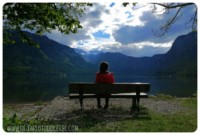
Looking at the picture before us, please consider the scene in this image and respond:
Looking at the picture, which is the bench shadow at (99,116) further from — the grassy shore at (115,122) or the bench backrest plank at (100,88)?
the bench backrest plank at (100,88)

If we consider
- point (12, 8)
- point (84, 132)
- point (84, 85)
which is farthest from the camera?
point (84, 85)

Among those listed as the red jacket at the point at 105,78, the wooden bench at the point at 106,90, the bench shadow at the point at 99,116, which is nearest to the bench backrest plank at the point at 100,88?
the wooden bench at the point at 106,90

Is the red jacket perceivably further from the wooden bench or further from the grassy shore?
the grassy shore

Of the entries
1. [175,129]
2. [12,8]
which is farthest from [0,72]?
[175,129]

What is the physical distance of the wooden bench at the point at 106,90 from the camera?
49.8 feet

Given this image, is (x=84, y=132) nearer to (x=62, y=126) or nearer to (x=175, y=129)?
(x=62, y=126)

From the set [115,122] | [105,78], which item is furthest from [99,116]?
[105,78]

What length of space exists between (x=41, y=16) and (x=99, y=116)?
467 centimetres

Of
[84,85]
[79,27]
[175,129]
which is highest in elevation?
[79,27]

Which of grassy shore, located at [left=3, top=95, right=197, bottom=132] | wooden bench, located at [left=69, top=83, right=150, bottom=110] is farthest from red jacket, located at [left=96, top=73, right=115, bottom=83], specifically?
grassy shore, located at [left=3, top=95, right=197, bottom=132]

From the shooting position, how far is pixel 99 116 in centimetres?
1388

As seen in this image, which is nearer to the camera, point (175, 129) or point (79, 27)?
point (175, 129)

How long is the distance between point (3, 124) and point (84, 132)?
274 cm

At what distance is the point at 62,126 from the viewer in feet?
37.8
